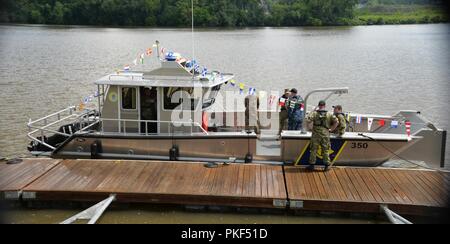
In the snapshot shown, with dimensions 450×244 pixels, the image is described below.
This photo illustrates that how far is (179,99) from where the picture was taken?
10906 mm

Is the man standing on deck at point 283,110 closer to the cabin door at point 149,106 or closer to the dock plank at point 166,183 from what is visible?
the dock plank at point 166,183

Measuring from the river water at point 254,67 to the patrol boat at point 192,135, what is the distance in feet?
6.89

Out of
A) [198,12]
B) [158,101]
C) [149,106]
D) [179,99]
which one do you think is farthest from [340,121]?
[198,12]

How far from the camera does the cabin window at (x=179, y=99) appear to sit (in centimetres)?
1086

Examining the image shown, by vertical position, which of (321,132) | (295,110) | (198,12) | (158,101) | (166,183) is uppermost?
(198,12)

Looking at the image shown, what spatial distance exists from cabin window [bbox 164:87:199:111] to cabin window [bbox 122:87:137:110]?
0.80 meters

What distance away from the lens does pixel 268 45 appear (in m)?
43.6

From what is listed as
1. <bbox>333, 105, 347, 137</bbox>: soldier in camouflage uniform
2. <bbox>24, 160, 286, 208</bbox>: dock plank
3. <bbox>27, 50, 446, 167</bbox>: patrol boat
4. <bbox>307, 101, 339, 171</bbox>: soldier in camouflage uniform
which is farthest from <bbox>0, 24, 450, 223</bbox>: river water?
<bbox>333, 105, 347, 137</bbox>: soldier in camouflage uniform

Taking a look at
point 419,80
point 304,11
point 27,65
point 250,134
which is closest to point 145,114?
point 250,134

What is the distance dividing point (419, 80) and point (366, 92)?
4.99 meters

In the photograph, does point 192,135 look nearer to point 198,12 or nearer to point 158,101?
point 158,101

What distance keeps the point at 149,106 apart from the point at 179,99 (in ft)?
2.49
